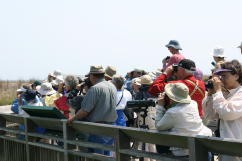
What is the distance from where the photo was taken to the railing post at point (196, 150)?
4082 mm

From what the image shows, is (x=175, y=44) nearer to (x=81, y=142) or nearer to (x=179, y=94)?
(x=81, y=142)

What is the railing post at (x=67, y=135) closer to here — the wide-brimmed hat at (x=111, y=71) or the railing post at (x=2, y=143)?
the railing post at (x=2, y=143)

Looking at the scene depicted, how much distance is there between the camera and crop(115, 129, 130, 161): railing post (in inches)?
205

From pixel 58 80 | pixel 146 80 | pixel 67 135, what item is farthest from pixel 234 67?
pixel 58 80

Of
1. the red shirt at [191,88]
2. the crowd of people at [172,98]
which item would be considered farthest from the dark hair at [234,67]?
the red shirt at [191,88]

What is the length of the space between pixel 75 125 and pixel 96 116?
0.33 meters

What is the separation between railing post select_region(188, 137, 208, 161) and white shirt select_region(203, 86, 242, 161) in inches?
16.3

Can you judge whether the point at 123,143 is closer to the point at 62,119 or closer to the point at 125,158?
the point at 125,158

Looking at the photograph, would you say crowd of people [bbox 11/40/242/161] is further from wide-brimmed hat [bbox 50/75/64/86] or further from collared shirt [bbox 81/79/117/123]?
wide-brimmed hat [bbox 50/75/64/86]

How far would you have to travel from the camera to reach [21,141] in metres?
7.57

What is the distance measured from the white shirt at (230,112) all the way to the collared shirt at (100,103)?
1960 millimetres

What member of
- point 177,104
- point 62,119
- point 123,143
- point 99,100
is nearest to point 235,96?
point 177,104

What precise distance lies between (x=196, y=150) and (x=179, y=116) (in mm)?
677

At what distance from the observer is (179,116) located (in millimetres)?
4695
